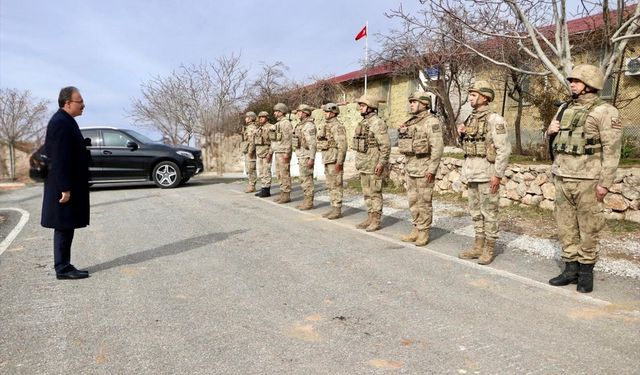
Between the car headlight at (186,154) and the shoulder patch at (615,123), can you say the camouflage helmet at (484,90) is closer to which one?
the shoulder patch at (615,123)

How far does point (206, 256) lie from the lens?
18.1ft

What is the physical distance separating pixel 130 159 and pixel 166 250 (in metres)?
7.41

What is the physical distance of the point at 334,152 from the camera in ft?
26.6

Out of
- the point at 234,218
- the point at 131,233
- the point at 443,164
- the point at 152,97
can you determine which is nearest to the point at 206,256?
the point at 131,233

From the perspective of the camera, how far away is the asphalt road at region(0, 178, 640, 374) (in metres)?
2.92

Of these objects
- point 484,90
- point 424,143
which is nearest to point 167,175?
point 424,143

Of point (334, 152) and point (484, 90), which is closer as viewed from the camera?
point (484, 90)

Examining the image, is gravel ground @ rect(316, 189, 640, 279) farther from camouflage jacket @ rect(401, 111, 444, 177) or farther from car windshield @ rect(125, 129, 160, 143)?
car windshield @ rect(125, 129, 160, 143)

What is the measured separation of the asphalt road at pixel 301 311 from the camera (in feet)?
9.58

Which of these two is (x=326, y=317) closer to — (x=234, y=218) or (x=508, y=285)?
(x=508, y=285)

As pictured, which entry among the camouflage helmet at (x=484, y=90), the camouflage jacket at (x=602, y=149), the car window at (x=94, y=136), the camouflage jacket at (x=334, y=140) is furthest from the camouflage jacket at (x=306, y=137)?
the car window at (x=94, y=136)

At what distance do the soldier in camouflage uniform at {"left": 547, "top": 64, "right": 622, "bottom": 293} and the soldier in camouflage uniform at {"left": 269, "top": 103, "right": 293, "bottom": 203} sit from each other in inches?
246

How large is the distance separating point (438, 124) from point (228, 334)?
12.5 feet

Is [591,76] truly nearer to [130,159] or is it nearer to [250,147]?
[250,147]
